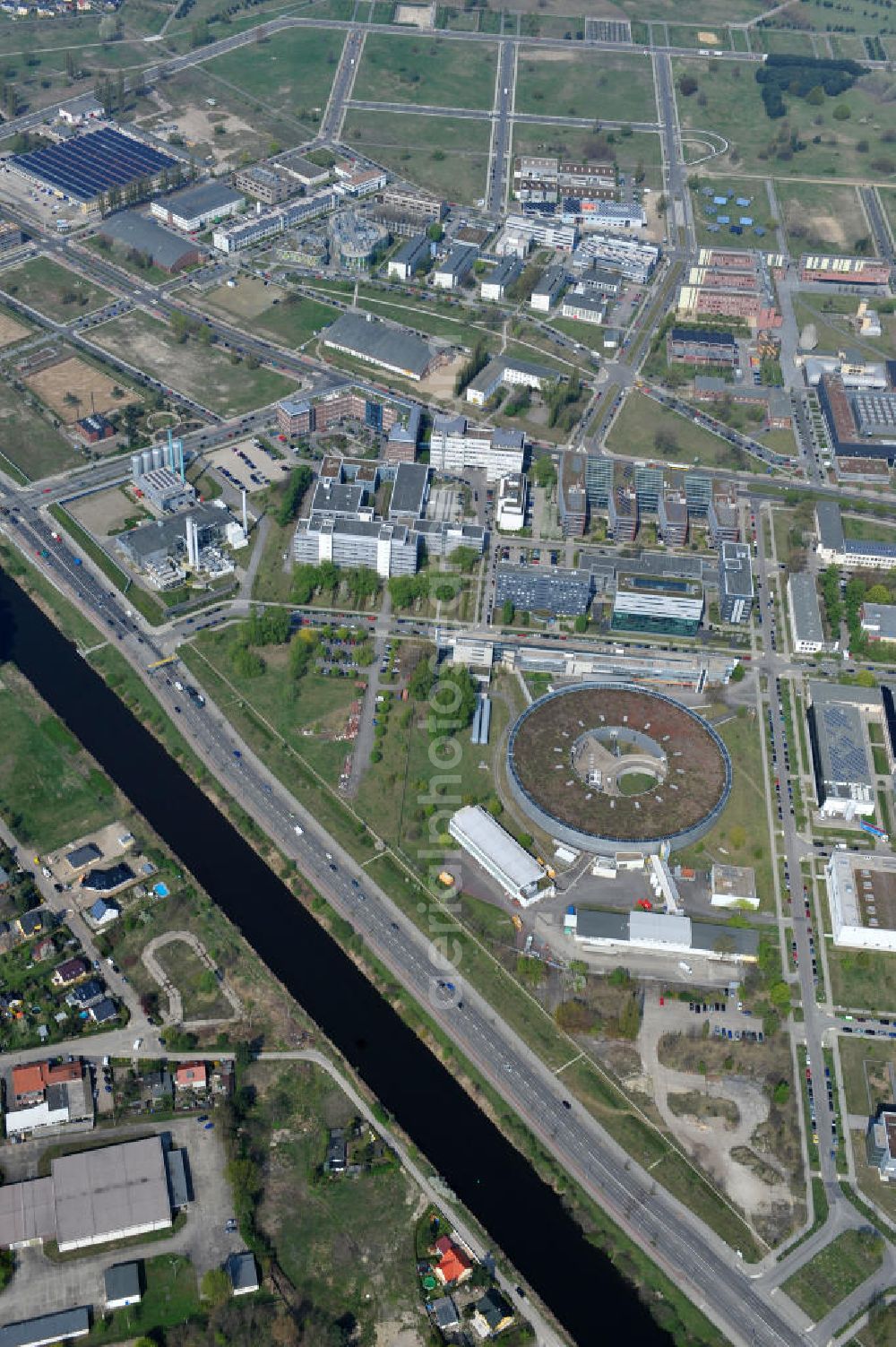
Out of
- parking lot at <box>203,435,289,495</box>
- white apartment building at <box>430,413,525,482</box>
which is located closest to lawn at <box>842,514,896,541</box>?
white apartment building at <box>430,413,525,482</box>

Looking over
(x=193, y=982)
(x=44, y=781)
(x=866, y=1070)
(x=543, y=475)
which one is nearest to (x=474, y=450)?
(x=543, y=475)

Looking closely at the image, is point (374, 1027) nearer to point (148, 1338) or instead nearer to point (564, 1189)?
point (564, 1189)

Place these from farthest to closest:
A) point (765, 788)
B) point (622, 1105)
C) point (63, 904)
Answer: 1. point (765, 788)
2. point (63, 904)
3. point (622, 1105)

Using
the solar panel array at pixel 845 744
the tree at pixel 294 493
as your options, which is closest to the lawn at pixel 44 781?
the tree at pixel 294 493

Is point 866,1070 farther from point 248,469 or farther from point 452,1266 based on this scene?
point 248,469

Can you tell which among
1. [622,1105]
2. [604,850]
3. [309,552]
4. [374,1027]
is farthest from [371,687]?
[622,1105]

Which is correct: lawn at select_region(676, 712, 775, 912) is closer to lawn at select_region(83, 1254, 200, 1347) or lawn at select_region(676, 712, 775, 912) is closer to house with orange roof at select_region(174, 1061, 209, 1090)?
house with orange roof at select_region(174, 1061, 209, 1090)
